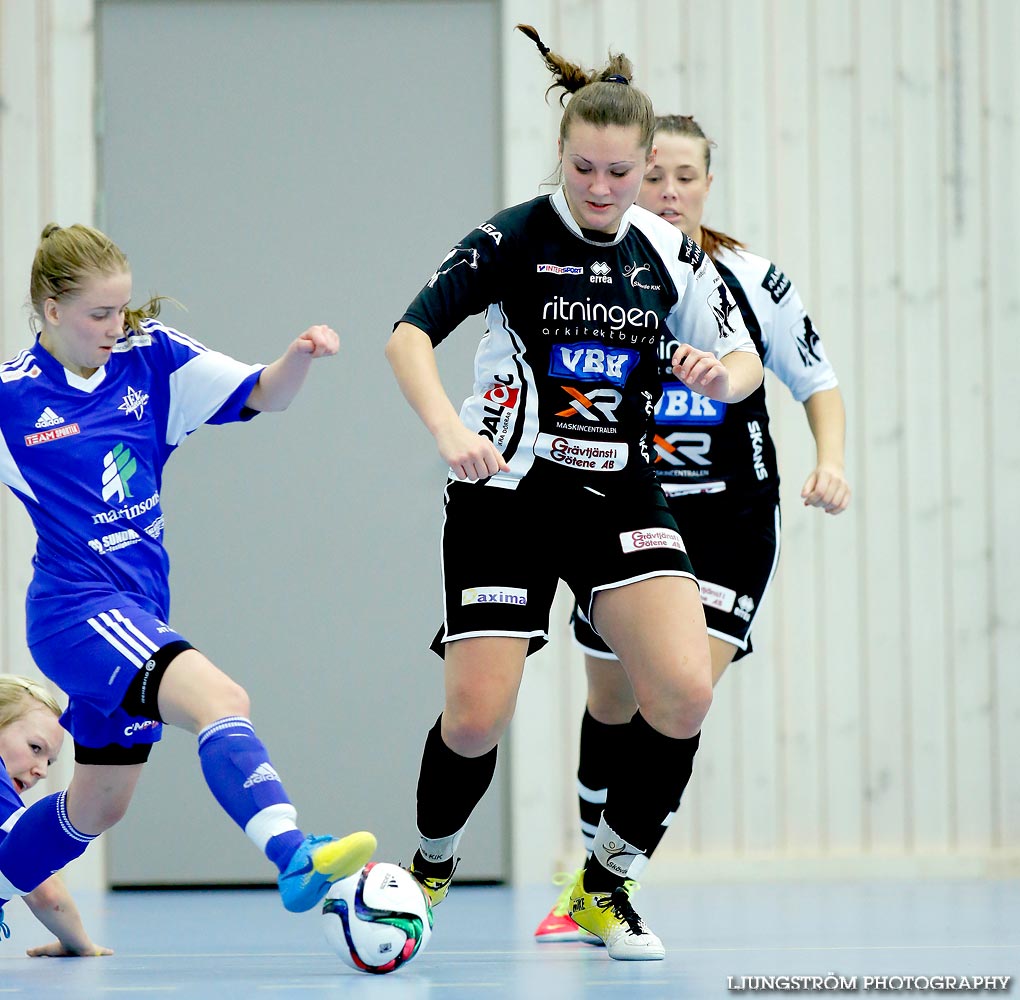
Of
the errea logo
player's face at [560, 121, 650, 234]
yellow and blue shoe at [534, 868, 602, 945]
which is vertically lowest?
yellow and blue shoe at [534, 868, 602, 945]

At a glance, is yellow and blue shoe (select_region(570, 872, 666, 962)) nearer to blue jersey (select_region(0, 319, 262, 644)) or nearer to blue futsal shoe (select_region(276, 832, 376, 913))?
blue futsal shoe (select_region(276, 832, 376, 913))

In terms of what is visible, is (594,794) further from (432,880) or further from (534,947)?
(432,880)

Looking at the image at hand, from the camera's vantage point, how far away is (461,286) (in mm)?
2930

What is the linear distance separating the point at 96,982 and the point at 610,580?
1.21m

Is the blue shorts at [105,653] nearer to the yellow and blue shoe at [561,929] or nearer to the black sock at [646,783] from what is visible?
the black sock at [646,783]

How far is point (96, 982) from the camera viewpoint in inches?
105

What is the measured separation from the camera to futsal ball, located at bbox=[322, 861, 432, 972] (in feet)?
8.68

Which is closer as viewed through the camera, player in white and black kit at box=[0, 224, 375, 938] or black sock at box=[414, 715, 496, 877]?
player in white and black kit at box=[0, 224, 375, 938]

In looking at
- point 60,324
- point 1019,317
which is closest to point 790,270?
point 1019,317

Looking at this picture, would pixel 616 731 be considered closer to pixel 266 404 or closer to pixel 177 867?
pixel 266 404

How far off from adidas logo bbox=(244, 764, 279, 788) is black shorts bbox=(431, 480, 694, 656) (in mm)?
490

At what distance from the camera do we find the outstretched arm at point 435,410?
2.59m

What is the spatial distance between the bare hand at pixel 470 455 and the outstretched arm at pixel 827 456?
0.79 meters

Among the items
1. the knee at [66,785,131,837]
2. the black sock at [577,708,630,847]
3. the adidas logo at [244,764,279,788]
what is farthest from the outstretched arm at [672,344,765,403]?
the knee at [66,785,131,837]
